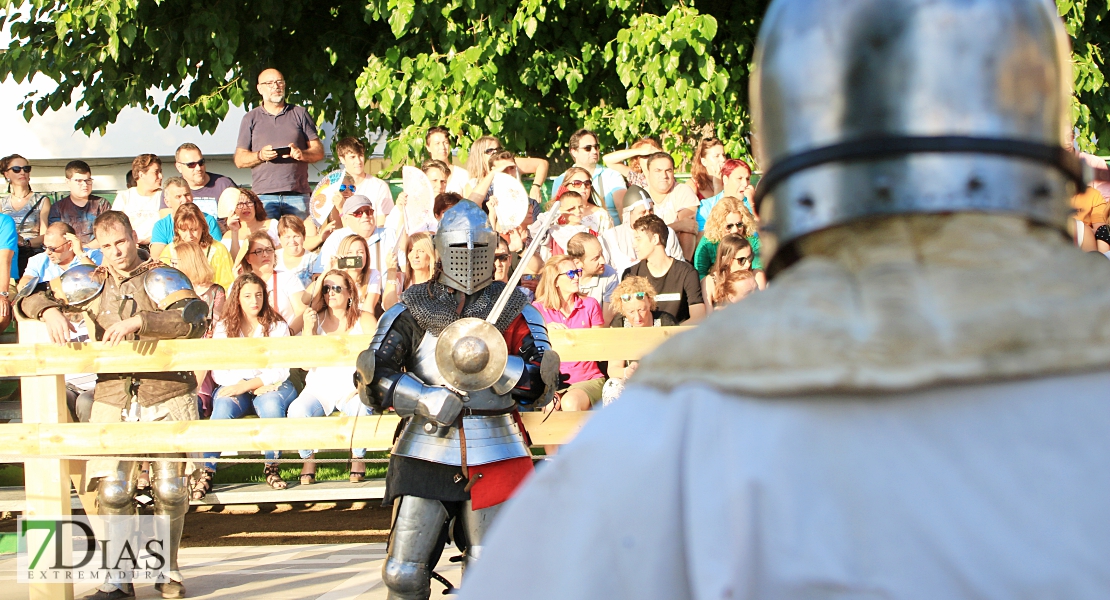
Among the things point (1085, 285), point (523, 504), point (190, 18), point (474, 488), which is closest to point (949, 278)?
point (1085, 285)

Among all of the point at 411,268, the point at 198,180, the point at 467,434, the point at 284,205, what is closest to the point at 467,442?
the point at 467,434

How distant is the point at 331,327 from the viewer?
674 centimetres

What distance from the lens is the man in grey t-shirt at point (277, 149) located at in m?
7.94

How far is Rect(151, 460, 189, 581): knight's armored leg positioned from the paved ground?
0.27m

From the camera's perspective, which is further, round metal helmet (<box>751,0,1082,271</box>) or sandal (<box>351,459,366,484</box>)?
sandal (<box>351,459,366,484</box>)

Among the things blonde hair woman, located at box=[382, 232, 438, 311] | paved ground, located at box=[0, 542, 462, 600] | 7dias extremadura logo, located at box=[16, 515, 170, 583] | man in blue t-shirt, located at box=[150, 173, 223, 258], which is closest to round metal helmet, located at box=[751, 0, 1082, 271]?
paved ground, located at box=[0, 542, 462, 600]

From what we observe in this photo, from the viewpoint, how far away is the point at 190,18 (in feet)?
32.5

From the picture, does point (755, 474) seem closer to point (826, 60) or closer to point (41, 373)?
point (826, 60)

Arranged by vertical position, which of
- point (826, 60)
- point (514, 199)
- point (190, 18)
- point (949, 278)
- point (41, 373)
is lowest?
point (41, 373)

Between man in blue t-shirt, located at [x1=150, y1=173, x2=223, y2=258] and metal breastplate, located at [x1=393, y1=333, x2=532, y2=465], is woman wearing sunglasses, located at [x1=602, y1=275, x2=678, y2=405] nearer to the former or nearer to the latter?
metal breastplate, located at [x1=393, y1=333, x2=532, y2=465]

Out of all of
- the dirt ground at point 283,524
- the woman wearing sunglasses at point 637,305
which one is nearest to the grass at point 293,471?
the dirt ground at point 283,524

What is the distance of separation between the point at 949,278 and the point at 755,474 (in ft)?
0.80

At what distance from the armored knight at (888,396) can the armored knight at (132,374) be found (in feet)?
15.5

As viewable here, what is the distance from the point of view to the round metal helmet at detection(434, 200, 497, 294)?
175 inches
